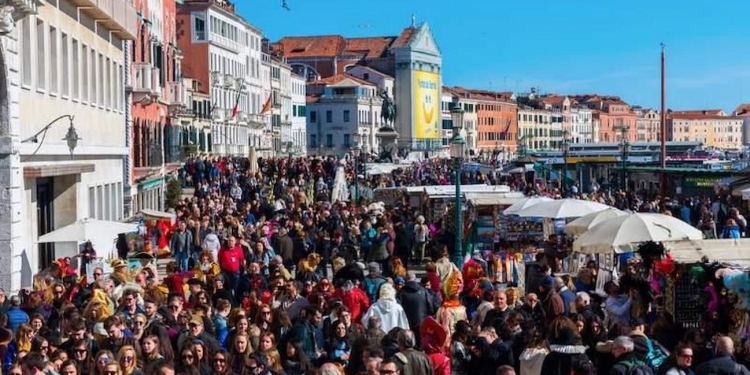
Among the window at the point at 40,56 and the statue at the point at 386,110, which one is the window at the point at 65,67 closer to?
the window at the point at 40,56

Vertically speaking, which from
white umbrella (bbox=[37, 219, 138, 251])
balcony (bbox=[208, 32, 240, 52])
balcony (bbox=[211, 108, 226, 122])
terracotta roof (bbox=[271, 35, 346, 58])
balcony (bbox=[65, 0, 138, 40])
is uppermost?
terracotta roof (bbox=[271, 35, 346, 58])

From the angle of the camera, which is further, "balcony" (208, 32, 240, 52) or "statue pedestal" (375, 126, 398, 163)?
"statue pedestal" (375, 126, 398, 163)

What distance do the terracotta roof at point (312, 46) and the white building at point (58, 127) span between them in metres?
108

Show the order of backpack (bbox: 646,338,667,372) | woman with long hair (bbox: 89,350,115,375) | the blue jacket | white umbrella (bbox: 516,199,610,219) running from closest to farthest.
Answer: woman with long hair (bbox: 89,350,115,375), backpack (bbox: 646,338,667,372), the blue jacket, white umbrella (bbox: 516,199,610,219)

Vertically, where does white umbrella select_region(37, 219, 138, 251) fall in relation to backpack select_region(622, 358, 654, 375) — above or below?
above

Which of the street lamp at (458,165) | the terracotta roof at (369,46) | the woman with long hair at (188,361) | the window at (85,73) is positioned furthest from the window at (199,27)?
the terracotta roof at (369,46)

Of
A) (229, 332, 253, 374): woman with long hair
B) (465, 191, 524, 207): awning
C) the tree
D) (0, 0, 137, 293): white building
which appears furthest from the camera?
the tree

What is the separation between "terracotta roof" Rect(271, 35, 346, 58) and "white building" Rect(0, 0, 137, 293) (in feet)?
355

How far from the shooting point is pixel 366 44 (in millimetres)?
147250

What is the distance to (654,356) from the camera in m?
10.8

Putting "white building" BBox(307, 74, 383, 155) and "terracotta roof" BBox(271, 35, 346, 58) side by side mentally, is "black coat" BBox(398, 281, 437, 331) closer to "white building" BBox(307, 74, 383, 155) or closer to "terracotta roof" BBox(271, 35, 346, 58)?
"white building" BBox(307, 74, 383, 155)

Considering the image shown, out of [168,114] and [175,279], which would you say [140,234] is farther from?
[168,114]

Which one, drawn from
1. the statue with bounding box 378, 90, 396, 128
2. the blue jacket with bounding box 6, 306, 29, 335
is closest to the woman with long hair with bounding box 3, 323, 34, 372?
the blue jacket with bounding box 6, 306, 29, 335

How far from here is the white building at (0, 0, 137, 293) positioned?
19.5 m
